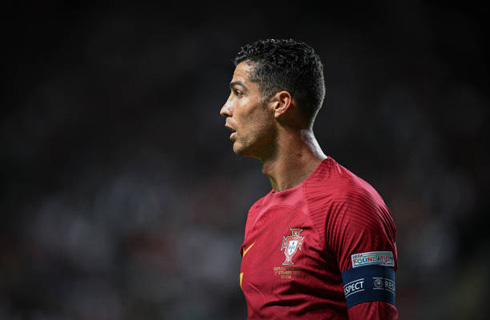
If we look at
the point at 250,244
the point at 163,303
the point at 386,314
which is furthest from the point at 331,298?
the point at 163,303

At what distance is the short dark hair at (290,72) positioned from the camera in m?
2.26

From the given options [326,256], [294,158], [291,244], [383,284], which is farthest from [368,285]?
[294,158]

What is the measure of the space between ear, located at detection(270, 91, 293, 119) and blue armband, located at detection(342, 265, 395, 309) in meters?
0.77

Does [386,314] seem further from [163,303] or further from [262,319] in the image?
[163,303]

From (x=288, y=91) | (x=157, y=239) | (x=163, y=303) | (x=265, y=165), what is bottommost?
(x=163, y=303)

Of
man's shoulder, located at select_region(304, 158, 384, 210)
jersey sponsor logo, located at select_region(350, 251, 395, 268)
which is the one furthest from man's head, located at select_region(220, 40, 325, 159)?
jersey sponsor logo, located at select_region(350, 251, 395, 268)

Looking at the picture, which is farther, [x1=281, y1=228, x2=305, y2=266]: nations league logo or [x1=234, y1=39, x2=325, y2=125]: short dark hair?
[x1=234, y1=39, x2=325, y2=125]: short dark hair

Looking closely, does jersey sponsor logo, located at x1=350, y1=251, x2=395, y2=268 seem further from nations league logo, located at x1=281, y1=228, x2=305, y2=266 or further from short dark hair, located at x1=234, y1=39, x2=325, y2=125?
short dark hair, located at x1=234, y1=39, x2=325, y2=125

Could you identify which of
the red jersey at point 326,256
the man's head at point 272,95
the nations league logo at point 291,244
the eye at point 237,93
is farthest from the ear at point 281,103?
the nations league logo at point 291,244

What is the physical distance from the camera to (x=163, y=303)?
6.88 meters

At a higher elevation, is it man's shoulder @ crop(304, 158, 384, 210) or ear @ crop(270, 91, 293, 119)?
ear @ crop(270, 91, 293, 119)

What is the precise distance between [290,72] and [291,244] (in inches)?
30.1

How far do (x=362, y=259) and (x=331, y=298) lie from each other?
0.23 meters

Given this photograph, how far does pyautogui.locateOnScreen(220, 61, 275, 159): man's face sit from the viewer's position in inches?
89.4
